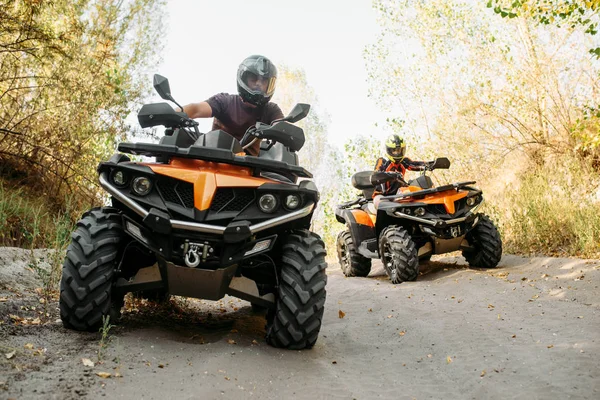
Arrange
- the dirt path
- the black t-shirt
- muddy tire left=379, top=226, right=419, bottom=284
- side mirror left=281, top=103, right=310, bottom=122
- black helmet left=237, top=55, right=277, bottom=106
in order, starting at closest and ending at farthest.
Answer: the dirt path → side mirror left=281, top=103, right=310, bottom=122 → black helmet left=237, top=55, right=277, bottom=106 → the black t-shirt → muddy tire left=379, top=226, right=419, bottom=284

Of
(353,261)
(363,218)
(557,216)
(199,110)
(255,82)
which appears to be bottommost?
(353,261)

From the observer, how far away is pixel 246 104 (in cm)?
527

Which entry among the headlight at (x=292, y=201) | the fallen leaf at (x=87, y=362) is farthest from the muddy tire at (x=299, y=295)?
the fallen leaf at (x=87, y=362)

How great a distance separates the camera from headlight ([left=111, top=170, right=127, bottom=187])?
3.96 m

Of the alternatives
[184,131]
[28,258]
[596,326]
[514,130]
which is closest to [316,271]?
[184,131]

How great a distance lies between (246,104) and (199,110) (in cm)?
43

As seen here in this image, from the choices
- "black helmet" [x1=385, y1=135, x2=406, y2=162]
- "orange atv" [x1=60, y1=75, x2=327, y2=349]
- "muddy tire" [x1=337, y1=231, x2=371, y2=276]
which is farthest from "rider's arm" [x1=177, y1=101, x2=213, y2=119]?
"black helmet" [x1=385, y1=135, x2=406, y2=162]

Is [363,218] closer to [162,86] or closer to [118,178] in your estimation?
[162,86]

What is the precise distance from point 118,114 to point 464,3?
9.42 meters

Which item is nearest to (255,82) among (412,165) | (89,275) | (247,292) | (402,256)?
(247,292)

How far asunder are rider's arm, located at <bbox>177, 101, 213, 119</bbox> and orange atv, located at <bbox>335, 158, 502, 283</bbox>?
3.72m

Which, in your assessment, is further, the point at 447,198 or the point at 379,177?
the point at 379,177

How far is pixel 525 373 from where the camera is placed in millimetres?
3711

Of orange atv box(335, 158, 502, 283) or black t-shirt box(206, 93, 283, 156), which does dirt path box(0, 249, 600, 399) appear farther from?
black t-shirt box(206, 93, 283, 156)
